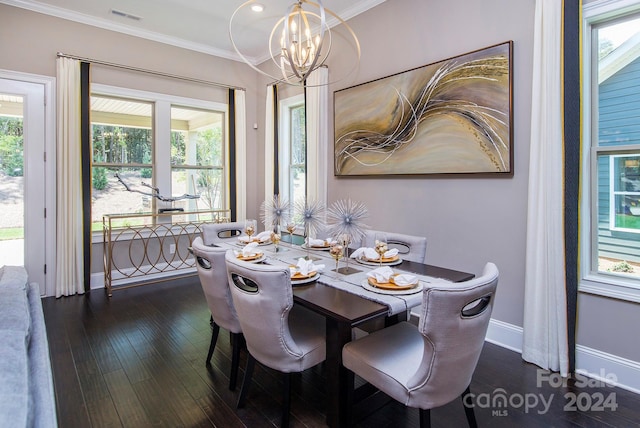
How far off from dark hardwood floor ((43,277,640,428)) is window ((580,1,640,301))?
29.9 inches

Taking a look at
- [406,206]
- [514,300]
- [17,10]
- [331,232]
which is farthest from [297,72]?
[17,10]

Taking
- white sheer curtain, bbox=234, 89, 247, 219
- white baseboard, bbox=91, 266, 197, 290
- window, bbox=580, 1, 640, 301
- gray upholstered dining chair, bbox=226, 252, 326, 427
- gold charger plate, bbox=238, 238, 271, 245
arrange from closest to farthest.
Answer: gray upholstered dining chair, bbox=226, 252, 326, 427
window, bbox=580, 1, 640, 301
gold charger plate, bbox=238, 238, 271, 245
white baseboard, bbox=91, 266, 197, 290
white sheer curtain, bbox=234, 89, 247, 219

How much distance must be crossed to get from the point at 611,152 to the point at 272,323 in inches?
99.0

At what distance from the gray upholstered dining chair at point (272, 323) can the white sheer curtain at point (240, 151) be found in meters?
3.53

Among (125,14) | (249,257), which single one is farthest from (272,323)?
(125,14)

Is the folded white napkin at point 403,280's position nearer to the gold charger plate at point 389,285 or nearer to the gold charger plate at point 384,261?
the gold charger plate at point 389,285

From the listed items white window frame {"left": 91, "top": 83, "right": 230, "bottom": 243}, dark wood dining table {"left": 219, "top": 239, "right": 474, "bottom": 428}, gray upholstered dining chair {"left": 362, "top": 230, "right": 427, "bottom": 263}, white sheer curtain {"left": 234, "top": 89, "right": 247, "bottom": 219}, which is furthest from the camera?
white sheer curtain {"left": 234, "top": 89, "right": 247, "bottom": 219}

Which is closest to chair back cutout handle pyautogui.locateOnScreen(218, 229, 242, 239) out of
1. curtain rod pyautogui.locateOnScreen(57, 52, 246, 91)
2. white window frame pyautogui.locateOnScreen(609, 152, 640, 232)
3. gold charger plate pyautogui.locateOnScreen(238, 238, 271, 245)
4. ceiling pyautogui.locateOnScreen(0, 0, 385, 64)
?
gold charger plate pyautogui.locateOnScreen(238, 238, 271, 245)

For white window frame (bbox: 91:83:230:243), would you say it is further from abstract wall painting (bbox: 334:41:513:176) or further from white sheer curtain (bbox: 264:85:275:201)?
abstract wall painting (bbox: 334:41:513:176)

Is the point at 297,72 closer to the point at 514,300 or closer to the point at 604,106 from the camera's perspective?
the point at 604,106

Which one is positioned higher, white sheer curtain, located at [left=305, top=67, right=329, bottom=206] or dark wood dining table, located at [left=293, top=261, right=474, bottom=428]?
white sheer curtain, located at [left=305, top=67, right=329, bottom=206]

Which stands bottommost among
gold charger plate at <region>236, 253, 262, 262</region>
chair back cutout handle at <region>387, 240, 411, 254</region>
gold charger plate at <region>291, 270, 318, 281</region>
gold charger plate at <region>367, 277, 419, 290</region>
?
gold charger plate at <region>367, 277, 419, 290</region>

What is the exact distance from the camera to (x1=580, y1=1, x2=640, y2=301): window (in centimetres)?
238

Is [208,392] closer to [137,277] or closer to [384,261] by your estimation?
[384,261]
